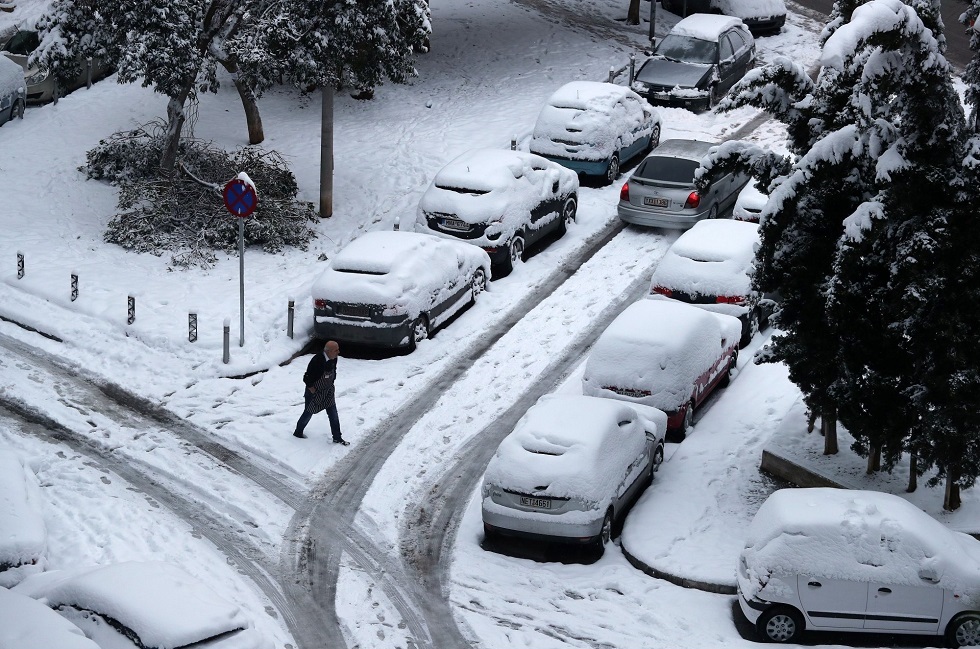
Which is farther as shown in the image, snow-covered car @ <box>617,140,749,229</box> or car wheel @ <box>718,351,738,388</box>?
snow-covered car @ <box>617,140,749,229</box>

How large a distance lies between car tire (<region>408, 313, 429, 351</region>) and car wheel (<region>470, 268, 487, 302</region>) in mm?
1638

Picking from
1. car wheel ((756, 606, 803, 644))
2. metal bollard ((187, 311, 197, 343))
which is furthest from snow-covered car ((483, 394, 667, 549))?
metal bollard ((187, 311, 197, 343))

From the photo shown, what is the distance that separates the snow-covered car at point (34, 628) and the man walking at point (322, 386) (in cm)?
668

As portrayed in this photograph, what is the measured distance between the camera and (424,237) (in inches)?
803

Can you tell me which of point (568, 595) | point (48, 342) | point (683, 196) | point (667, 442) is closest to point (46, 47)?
point (48, 342)

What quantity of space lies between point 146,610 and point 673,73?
22948mm

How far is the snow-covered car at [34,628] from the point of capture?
934cm

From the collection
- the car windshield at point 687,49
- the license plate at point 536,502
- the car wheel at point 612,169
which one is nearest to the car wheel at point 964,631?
the license plate at point 536,502

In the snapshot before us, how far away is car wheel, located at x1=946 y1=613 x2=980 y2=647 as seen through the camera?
1258cm

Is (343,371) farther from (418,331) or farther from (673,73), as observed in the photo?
(673,73)

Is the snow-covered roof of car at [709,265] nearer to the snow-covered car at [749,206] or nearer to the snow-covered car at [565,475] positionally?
the snow-covered car at [749,206]

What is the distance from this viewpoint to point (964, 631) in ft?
41.5

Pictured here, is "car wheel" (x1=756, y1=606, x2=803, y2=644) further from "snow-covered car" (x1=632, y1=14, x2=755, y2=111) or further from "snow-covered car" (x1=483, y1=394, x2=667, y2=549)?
"snow-covered car" (x1=632, y1=14, x2=755, y2=111)

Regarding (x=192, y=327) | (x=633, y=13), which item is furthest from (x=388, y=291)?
(x=633, y=13)
